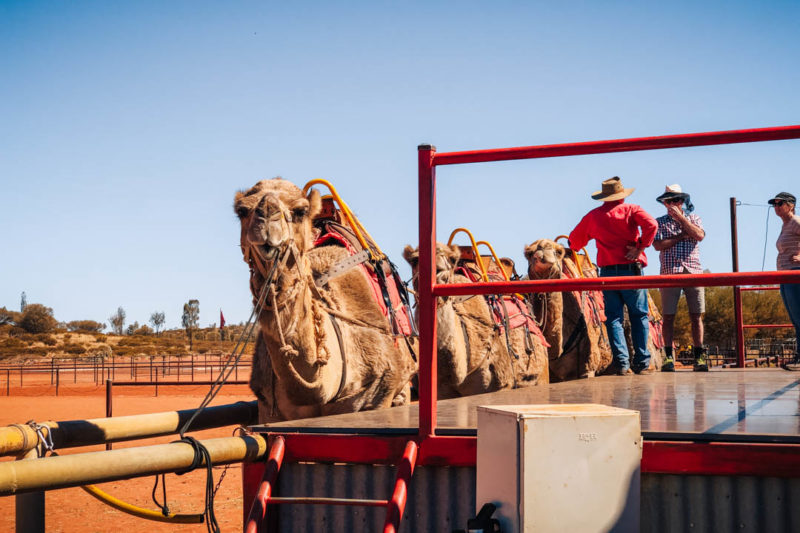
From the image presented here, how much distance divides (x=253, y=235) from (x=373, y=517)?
205 cm

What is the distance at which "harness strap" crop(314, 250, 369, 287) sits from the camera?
21.2ft

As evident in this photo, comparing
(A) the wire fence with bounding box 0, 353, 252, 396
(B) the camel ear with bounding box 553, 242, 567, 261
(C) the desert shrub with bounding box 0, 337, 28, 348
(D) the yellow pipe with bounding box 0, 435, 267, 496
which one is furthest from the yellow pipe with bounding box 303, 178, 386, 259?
(C) the desert shrub with bounding box 0, 337, 28, 348

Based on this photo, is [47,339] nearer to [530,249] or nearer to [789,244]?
[530,249]

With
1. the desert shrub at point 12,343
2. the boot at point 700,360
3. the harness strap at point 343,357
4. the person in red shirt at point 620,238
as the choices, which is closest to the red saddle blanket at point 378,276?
the harness strap at point 343,357

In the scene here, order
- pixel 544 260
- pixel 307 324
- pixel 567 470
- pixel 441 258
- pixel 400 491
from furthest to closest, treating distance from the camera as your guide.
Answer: pixel 544 260, pixel 441 258, pixel 307 324, pixel 400 491, pixel 567 470

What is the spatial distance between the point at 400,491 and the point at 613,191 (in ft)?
18.1

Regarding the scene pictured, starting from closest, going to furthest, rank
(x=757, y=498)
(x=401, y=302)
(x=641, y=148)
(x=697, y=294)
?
(x=757, y=498) → (x=641, y=148) → (x=401, y=302) → (x=697, y=294)

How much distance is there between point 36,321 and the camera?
71000 mm

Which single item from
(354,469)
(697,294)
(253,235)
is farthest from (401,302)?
(354,469)

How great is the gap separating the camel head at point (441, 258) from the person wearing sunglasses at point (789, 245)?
318 cm

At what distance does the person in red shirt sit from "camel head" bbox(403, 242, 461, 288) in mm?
1286

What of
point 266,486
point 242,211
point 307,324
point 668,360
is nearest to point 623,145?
point 266,486

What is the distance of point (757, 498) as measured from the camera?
2.88 metres

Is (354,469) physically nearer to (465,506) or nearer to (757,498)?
(465,506)
